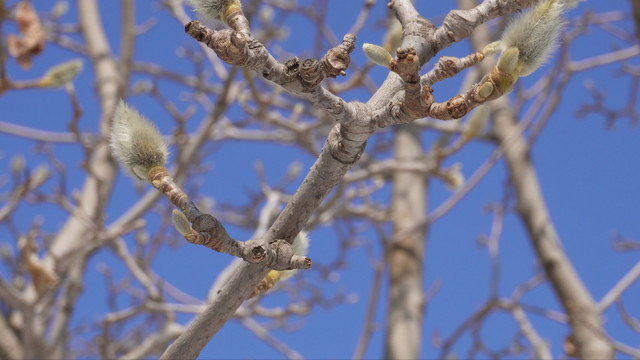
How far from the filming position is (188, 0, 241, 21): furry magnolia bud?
1080mm

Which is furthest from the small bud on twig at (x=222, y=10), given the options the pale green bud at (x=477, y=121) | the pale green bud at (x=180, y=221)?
the pale green bud at (x=477, y=121)

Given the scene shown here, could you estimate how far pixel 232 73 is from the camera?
286cm

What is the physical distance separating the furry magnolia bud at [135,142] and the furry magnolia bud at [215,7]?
0.77 ft

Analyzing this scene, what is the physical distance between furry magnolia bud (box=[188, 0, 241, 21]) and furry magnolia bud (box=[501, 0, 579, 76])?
0.50 m

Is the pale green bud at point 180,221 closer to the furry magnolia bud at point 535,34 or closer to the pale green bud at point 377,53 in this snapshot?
the pale green bud at point 377,53

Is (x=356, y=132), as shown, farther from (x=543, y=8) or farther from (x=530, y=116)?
(x=530, y=116)

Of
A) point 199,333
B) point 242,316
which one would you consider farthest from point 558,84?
point 199,333

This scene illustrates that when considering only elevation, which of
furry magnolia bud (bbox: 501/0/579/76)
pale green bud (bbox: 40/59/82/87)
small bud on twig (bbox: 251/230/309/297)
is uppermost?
pale green bud (bbox: 40/59/82/87)

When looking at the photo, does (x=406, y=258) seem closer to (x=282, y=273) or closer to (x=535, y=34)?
(x=282, y=273)

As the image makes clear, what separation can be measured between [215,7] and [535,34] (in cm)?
58

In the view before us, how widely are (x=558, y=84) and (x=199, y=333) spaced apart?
8.49ft

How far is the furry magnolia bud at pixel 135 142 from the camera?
1.14 m

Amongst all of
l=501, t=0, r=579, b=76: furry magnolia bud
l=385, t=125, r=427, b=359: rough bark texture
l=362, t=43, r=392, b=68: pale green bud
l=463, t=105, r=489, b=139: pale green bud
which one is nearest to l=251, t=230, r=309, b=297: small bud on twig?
l=362, t=43, r=392, b=68: pale green bud

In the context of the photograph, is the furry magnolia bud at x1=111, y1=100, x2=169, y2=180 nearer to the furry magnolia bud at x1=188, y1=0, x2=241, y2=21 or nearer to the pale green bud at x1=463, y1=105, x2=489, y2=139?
the furry magnolia bud at x1=188, y1=0, x2=241, y2=21
